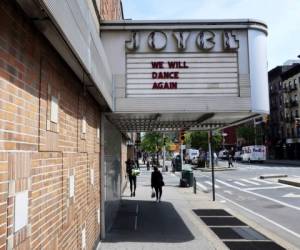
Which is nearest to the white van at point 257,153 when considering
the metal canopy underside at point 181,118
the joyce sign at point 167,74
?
the metal canopy underside at point 181,118

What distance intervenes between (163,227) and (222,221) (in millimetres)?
2291

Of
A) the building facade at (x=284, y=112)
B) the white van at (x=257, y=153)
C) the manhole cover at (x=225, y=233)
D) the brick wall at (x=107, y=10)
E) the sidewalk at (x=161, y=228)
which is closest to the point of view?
the sidewalk at (x=161, y=228)

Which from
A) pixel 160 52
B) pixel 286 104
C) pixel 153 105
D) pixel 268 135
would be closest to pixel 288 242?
pixel 153 105

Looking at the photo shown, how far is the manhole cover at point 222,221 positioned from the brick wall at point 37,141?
22.6ft

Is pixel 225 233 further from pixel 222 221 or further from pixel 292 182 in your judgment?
pixel 292 182

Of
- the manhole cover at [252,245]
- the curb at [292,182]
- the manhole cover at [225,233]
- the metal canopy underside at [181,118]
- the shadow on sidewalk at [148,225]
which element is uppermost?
the metal canopy underside at [181,118]

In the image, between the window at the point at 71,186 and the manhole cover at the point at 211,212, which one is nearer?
the window at the point at 71,186

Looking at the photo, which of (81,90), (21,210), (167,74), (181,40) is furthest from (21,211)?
(181,40)

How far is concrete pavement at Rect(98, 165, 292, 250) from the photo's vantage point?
10055mm

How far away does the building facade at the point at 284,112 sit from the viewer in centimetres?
7181

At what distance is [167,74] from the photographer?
11.0m

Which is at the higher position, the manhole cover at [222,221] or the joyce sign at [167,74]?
the joyce sign at [167,74]

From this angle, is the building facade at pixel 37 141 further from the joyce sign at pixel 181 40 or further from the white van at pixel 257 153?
the white van at pixel 257 153

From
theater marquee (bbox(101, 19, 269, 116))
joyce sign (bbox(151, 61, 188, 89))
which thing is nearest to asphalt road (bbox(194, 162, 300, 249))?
theater marquee (bbox(101, 19, 269, 116))
